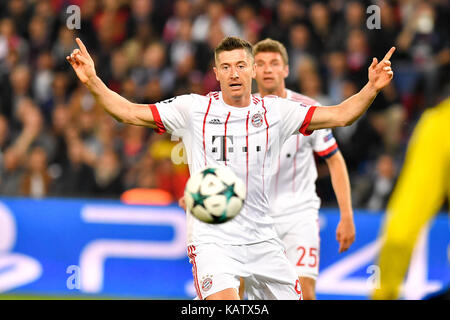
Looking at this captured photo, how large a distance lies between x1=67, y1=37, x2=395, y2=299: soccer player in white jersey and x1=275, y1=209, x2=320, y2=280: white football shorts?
1227mm

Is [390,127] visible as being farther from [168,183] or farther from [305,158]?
[305,158]

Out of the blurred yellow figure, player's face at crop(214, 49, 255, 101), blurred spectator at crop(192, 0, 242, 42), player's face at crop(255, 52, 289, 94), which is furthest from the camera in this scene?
blurred spectator at crop(192, 0, 242, 42)

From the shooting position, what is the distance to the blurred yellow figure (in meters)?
3.52

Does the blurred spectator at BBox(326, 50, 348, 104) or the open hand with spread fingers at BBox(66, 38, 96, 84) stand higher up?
the blurred spectator at BBox(326, 50, 348, 104)

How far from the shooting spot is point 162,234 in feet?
36.2

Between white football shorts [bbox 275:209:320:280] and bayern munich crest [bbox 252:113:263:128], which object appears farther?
white football shorts [bbox 275:209:320:280]

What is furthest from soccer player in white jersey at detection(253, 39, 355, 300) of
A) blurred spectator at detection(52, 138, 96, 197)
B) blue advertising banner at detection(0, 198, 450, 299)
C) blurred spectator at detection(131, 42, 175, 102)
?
blurred spectator at detection(131, 42, 175, 102)

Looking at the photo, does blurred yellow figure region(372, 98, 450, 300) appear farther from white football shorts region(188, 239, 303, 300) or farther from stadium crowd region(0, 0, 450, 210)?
stadium crowd region(0, 0, 450, 210)

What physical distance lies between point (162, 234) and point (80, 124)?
359cm

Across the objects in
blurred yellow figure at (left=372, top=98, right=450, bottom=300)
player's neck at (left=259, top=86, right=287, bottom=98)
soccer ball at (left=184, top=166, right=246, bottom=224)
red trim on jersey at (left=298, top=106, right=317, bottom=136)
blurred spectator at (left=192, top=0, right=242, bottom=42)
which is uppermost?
blurred spectator at (left=192, top=0, right=242, bottom=42)

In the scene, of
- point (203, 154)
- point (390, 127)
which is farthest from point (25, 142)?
point (203, 154)

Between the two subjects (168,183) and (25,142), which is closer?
(168,183)

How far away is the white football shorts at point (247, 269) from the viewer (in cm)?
614
